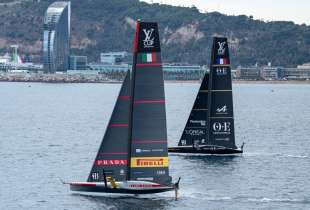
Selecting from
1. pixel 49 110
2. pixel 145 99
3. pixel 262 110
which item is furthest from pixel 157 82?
pixel 262 110

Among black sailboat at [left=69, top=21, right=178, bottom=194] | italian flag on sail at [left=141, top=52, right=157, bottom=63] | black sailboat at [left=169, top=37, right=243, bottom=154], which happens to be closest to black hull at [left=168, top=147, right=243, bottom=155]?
black sailboat at [left=169, top=37, right=243, bottom=154]

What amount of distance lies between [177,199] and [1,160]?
2090cm

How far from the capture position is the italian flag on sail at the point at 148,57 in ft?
159

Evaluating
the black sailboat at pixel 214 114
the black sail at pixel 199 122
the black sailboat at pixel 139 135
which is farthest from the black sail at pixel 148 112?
the black sail at pixel 199 122

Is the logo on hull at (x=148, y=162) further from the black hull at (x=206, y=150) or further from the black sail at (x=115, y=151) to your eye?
the black hull at (x=206, y=150)

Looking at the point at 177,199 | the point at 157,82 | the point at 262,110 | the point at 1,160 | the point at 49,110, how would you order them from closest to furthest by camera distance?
1. the point at 157,82
2. the point at 177,199
3. the point at 1,160
4. the point at 49,110
5. the point at 262,110

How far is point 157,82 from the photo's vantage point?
4847 centimetres

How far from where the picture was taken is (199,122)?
70.7 meters

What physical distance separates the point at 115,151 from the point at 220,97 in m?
20.8

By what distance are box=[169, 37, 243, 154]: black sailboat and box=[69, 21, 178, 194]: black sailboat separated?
20.1m

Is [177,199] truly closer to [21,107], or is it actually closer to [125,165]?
[125,165]

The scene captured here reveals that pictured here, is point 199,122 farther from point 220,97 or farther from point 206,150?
point 220,97

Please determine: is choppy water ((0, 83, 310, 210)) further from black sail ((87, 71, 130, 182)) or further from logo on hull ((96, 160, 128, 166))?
logo on hull ((96, 160, 128, 166))

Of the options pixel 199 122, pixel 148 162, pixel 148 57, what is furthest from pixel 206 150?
pixel 148 57
